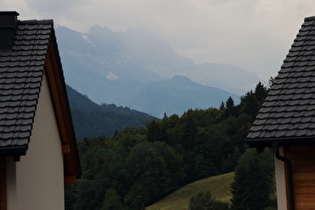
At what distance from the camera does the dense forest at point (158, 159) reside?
104562mm

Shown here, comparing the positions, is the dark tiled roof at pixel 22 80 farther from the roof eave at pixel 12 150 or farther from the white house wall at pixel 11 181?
the white house wall at pixel 11 181

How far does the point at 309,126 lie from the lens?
8773 mm

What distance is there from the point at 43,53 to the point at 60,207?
13.0 ft

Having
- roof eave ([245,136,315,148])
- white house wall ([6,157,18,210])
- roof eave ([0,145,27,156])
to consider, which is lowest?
white house wall ([6,157,18,210])

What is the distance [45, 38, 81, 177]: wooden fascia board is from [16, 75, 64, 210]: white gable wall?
13 cm

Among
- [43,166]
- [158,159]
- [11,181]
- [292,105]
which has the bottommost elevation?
[11,181]

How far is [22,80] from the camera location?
870 cm

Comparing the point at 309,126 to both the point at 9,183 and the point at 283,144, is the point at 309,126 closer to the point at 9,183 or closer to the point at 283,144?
the point at 283,144

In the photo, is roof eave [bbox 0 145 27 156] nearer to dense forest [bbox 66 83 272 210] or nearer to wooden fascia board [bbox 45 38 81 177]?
wooden fascia board [bbox 45 38 81 177]

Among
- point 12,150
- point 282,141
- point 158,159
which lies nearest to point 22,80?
point 12,150

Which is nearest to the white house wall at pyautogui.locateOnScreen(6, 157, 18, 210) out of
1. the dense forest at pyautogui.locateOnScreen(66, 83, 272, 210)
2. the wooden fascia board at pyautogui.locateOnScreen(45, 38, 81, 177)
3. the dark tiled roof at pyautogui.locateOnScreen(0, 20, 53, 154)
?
the dark tiled roof at pyautogui.locateOnScreen(0, 20, 53, 154)

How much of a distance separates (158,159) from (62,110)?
9395 centimetres

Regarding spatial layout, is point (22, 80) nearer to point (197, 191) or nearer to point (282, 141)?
point (282, 141)

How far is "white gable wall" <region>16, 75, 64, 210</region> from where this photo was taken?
9141 millimetres
